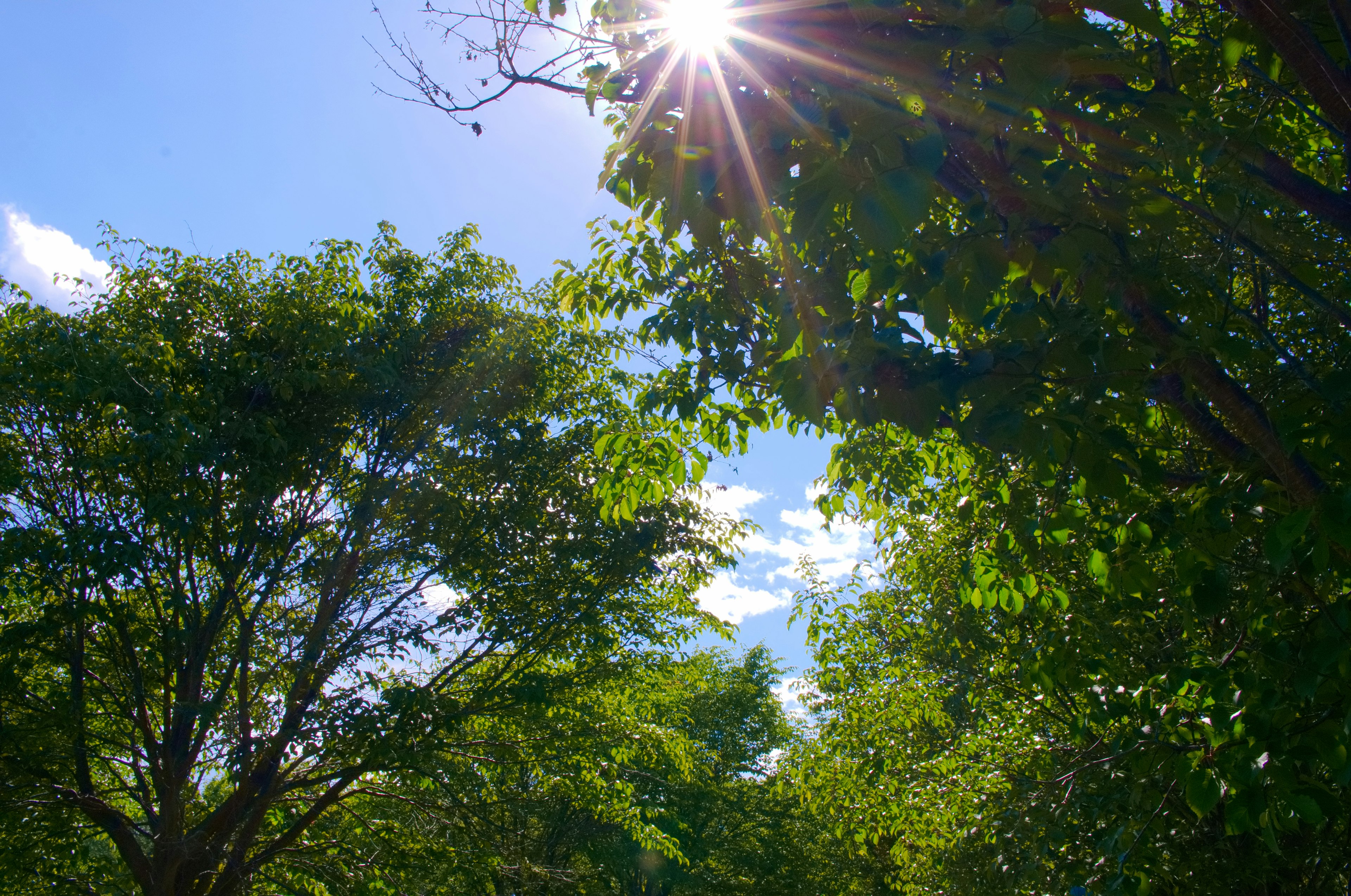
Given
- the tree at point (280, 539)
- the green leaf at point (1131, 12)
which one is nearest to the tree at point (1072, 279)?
the green leaf at point (1131, 12)

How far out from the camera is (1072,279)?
2781 millimetres

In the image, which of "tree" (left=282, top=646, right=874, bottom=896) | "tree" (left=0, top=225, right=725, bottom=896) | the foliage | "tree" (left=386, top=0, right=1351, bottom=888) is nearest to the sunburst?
"tree" (left=386, top=0, right=1351, bottom=888)

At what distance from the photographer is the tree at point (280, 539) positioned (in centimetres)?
700

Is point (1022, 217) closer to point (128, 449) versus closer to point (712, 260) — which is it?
point (712, 260)

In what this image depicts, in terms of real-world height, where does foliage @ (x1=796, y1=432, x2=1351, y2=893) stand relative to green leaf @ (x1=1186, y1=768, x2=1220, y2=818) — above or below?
above

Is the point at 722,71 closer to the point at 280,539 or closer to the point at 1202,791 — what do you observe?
the point at 1202,791

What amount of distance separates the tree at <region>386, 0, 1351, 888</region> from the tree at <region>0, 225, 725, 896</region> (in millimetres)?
5472

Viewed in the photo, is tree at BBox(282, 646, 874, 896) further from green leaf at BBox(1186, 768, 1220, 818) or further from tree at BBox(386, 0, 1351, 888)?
green leaf at BBox(1186, 768, 1220, 818)

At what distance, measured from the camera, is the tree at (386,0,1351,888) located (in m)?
1.96

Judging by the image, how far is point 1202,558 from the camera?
2451mm

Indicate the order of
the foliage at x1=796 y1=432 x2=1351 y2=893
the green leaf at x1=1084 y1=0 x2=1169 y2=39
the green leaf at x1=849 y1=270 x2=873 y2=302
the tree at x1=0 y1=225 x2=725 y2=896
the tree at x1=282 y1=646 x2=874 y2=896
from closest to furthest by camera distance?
the green leaf at x1=1084 y1=0 x2=1169 y2=39, the foliage at x1=796 y1=432 x2=1351 y2=893, the green leaf at x1=849 y1=270 x2=873 y2=302, the tree at x1=0 y1=225 x2=725 y2=896, the tree at x1=282 y1=646 x2=874 y2=896

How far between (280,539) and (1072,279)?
7.97 m

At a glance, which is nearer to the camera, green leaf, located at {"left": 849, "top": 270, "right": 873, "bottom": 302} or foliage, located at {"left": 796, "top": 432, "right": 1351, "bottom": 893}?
foliage, located at {"left": 796, "top": 432, "right": 1351, "bottom": 893}

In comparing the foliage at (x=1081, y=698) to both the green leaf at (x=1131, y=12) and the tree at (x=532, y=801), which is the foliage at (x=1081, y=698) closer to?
the green leaf at (x=1131, y=12)
